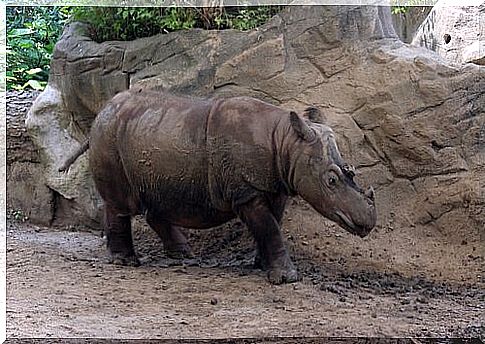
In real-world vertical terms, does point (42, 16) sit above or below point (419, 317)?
above

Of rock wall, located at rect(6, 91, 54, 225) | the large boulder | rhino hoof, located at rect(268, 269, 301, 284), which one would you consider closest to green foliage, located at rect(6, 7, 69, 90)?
rock wall, located at rect(6, 91, 54, 225)

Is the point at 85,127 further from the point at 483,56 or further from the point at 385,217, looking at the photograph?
the point at 483,56

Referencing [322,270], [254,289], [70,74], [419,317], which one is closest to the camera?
[419,317]

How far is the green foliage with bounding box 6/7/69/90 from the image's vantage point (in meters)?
4.52

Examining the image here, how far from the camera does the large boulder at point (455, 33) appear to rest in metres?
5.33

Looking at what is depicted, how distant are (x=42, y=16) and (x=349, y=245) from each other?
218cm

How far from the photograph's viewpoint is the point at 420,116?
4.76 meters

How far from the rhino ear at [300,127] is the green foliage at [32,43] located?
4.88ft

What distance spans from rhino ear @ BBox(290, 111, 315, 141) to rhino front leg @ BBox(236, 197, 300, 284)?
386 mm

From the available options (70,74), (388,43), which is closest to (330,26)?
(388,43)

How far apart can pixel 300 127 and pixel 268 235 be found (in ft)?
1.88

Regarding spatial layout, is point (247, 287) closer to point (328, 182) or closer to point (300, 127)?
point (328, 182)

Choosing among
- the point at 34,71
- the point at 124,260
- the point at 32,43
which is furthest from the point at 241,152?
the point at 34,71

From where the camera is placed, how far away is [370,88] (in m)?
4.80
